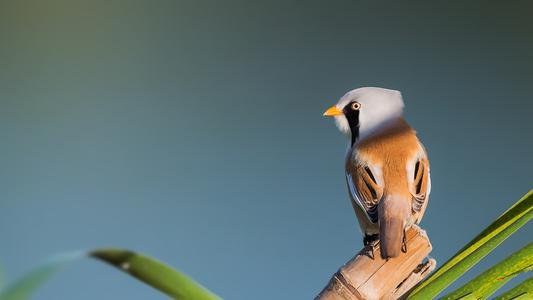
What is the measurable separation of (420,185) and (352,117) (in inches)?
6.1

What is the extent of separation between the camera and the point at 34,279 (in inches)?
12.7

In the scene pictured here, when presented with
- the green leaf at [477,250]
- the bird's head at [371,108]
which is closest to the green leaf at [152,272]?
the green leaf at [477,250]

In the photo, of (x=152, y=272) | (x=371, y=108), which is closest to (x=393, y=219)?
(x=371, y=108)

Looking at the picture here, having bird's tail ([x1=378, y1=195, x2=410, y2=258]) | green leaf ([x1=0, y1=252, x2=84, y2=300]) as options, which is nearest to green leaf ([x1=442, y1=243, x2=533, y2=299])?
bird's tail ([x1=378, y1=195, x2=410, y2=258])

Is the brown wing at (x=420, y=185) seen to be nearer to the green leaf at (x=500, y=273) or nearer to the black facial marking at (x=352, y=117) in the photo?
the black facial marking at (x=352, y=117)

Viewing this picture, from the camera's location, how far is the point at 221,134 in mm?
2160

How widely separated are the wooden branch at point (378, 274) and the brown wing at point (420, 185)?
0.11 metres

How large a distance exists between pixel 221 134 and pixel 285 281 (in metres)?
0.46

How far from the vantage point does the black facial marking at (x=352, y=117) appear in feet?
3.23

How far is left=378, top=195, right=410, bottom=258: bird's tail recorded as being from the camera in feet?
2.36

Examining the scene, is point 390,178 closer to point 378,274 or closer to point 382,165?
point 382,165

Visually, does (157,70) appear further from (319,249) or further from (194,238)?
(319,249)

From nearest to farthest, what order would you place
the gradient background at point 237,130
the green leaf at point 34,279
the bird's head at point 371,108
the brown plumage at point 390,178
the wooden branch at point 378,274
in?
A: the green leaf at point 34,279 → the wooden branch at point 378,274 → the brown plumage at point 390,178 → the bird's head at point 371,108 → the gradient background at point 237,130

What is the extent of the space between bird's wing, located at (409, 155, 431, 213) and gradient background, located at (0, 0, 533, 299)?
1152mm
